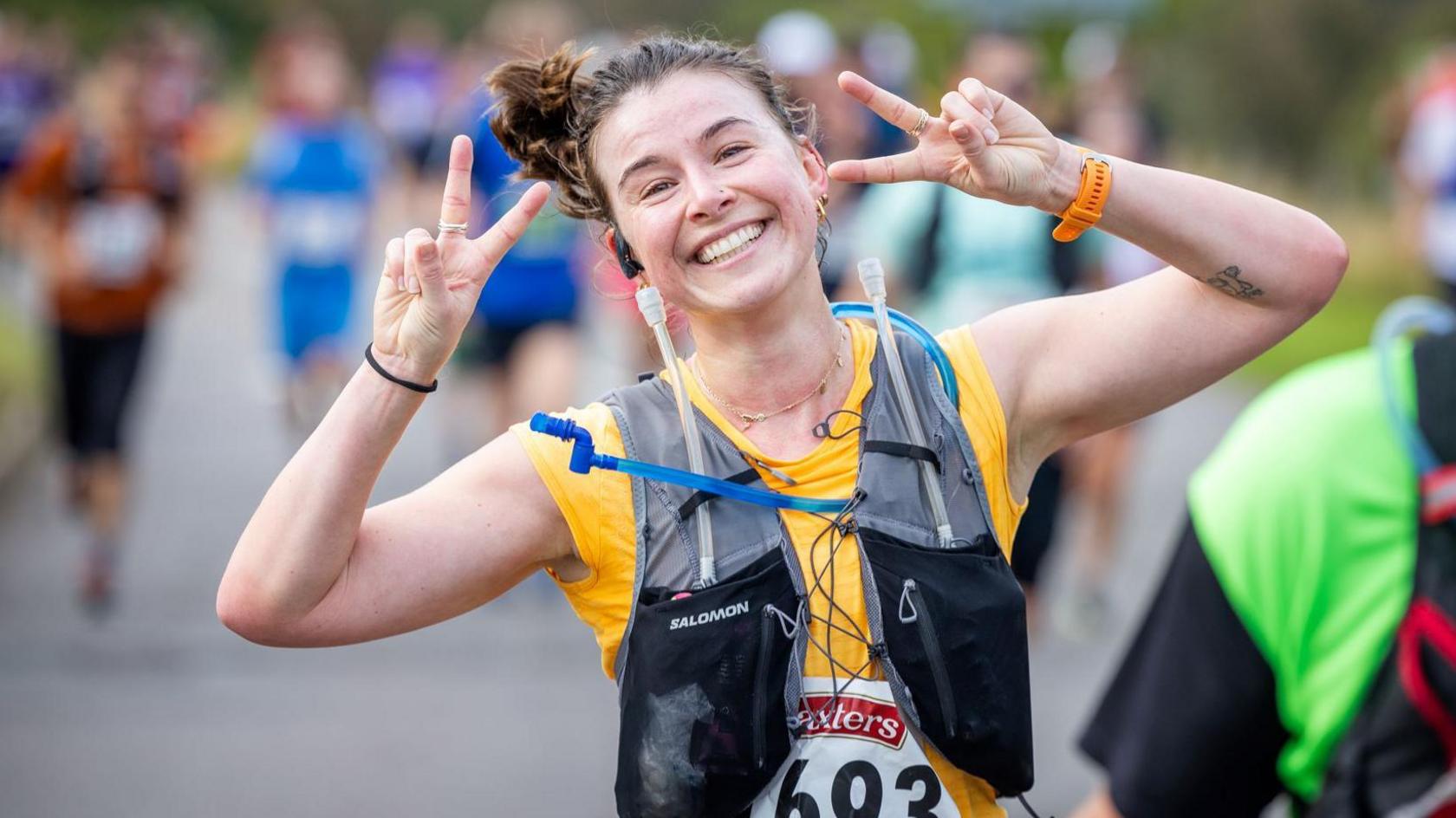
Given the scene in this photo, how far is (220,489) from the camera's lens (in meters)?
11.0

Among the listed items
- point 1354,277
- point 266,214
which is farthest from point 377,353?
point 1354,277

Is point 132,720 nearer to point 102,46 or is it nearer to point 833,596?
point 833,596

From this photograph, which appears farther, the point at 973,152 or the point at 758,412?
the point at 758,412

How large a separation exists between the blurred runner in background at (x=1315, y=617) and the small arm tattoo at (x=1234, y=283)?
326mm

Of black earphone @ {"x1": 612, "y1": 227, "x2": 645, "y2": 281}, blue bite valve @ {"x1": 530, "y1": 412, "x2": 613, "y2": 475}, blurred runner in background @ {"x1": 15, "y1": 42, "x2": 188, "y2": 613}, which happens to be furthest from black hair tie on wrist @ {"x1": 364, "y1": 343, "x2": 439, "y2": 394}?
blurred runner in background @ {"x1": 15, "y1": 42, "x2": 188, "y2": 613}

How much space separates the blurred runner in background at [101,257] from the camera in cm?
870

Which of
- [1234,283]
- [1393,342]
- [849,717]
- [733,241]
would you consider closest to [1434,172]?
[1393,342]

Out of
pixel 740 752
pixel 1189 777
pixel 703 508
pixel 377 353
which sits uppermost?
pixel 377 353

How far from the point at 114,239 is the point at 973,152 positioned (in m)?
7.15

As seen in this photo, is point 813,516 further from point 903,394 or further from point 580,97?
point 580,97

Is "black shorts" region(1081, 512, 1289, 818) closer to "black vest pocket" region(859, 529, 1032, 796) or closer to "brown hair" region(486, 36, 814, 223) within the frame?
"black vest pocket" region(859, 529, 1032, 796)

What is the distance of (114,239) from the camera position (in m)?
8.91

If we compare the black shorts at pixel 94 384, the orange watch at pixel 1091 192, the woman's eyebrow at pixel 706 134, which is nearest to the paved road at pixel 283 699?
the black shorts at pixel 94 384

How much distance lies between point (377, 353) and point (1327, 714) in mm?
1515
